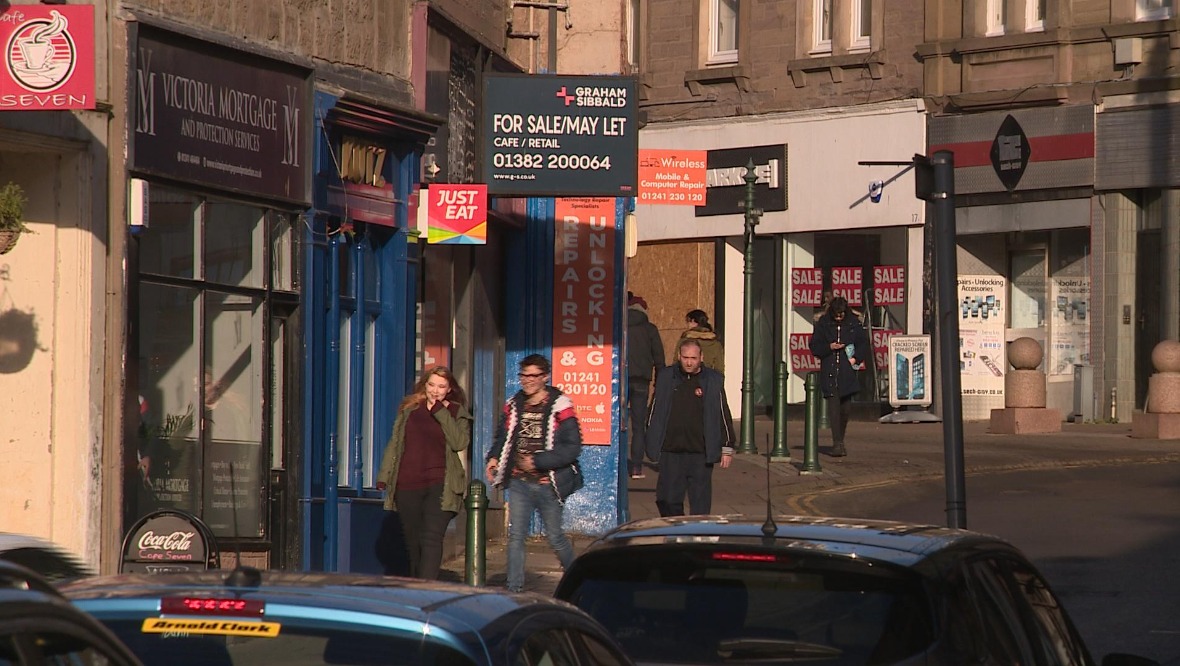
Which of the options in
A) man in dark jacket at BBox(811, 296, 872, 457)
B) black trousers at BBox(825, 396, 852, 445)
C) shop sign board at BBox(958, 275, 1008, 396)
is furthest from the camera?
shop sign board at BBox(958, 275, 1008, 396)

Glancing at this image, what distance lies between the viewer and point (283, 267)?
13.2m

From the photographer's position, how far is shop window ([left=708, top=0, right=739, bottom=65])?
108 feet

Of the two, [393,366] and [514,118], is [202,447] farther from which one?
[514,118]

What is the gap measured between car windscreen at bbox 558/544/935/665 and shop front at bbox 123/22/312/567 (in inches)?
233

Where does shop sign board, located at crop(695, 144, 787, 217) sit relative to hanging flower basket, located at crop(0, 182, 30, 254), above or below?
above

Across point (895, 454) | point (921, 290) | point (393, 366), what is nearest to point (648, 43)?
point (921, 290)

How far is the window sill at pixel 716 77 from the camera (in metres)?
32.0

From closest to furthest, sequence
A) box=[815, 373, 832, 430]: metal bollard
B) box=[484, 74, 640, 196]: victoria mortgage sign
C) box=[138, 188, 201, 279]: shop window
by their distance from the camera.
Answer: box=[138, 188, 201, 279]: shop window, box=[484, 74, 640, 196]: victoria mortgage sign, box=[815, 373, 832, 430]: metal bollard

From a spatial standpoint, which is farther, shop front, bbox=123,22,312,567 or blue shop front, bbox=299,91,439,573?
blue shop front, bbox=299,91,439,573

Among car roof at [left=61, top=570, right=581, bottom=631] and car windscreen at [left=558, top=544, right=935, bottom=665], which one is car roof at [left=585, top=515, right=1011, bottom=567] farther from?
car roof at [left=61, top=570, right=581, bottom=631]

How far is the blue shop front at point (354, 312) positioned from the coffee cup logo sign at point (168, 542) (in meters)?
4.10

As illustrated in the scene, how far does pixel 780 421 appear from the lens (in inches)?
880

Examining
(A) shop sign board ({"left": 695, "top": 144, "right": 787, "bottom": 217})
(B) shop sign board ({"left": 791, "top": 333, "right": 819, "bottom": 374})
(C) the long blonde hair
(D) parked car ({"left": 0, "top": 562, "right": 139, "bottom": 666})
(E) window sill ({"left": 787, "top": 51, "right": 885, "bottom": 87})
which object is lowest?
(D) parked car ({"left": 0, "top": 562, "right": 139, "bottom": 666})

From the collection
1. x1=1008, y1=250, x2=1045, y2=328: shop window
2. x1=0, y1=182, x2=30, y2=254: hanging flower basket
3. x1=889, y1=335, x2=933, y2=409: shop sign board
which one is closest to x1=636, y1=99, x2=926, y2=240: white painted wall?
x1=1008, y1=250, x2=1045, y2=328: shop window
